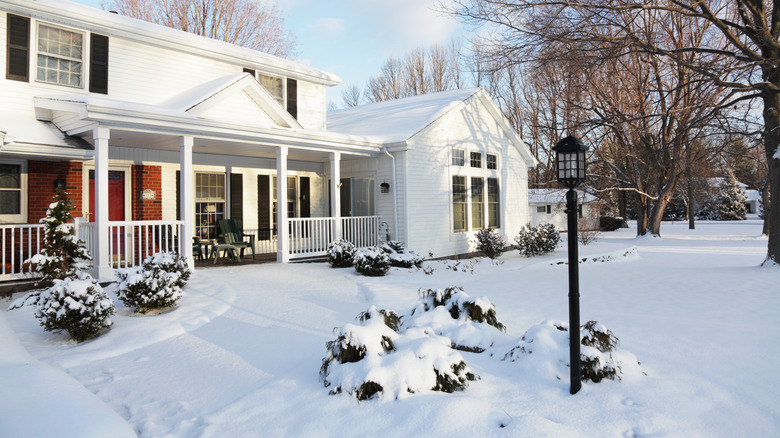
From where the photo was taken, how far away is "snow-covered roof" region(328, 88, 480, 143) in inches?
510

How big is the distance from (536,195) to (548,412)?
1242 inches

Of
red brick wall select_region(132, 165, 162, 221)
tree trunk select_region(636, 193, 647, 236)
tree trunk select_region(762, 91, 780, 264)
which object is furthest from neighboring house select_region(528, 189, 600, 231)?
red brick wall select_region(132, 165, 162, 221)

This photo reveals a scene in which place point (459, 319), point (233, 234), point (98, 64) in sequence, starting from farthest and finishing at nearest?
point (233, 234) < point (98, 64) < point (459, 319)

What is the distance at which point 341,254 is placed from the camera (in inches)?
416

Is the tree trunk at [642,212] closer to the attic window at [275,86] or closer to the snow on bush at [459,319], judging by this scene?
the attic window at [275,86]

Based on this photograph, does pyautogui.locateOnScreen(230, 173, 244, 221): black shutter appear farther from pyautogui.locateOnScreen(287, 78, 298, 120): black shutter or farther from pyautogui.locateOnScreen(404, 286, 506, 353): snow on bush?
pyautogui.locateOnScreen(404, 286, 506, 353): snow on bush

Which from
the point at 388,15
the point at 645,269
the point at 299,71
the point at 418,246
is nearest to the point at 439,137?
the point at 418,246

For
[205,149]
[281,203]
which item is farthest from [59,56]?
[281,203]

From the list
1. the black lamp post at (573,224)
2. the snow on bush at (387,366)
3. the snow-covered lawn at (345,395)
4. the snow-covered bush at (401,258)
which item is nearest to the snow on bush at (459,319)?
the snow-covered lawn at (345,395)

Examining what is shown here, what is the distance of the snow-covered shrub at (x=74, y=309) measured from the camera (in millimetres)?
5367

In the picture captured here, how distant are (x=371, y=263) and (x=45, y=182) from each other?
249 inches

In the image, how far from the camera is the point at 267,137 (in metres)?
10.1

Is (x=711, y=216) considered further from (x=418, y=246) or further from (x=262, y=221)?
(x=262, y=221)

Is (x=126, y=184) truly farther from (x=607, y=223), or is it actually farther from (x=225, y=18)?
(x=607, y=223)
